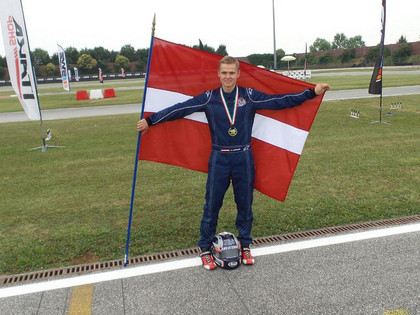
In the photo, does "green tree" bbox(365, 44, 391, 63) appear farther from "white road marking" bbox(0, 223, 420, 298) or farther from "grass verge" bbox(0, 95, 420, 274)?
"white road marking" bbox(0, 223, 420, 298)

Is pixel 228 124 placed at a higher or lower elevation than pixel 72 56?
lower

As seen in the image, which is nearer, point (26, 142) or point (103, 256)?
point (103, 256)

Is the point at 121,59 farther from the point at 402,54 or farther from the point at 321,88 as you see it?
the point at 321,88

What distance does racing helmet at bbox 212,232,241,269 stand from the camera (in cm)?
344

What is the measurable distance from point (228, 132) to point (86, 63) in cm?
8732

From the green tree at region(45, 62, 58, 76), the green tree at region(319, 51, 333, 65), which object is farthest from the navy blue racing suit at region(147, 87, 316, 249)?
the green tree at region(45, 62, 58, 76)

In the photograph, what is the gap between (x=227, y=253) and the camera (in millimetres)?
3449

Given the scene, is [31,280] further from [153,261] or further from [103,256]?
[153,261]

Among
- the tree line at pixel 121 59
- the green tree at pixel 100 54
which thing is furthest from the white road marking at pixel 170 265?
the green tree at pixel 100 54

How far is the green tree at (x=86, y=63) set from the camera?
82.7m

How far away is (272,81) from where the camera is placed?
384 cm

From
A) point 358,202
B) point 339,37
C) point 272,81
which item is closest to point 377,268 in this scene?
point 358,202

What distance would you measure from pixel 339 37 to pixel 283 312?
5793 inches

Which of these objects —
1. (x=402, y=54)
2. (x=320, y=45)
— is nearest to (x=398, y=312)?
(x=402, y=54)
